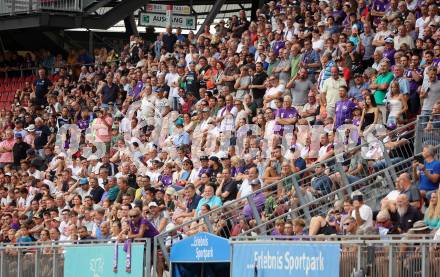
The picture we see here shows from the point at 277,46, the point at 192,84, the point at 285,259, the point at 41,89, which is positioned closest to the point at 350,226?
the point at 285,259

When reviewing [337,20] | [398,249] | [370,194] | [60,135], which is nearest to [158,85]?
[60,135]

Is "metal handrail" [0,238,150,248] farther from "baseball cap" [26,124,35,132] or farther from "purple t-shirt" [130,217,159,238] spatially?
"baseball cap" [26,124,35,132]

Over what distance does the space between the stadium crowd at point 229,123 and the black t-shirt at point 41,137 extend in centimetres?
3

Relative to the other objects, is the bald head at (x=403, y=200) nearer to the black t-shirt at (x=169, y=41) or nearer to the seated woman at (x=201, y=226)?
the seated woman at (x=201, y=226)

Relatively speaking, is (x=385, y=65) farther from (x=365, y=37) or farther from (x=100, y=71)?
(x=100, y=71)

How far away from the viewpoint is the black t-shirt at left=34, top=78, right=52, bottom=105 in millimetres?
35281

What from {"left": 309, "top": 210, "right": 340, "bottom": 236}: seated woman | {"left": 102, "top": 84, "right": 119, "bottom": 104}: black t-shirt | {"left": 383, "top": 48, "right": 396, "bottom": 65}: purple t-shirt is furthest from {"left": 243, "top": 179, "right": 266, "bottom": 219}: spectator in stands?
{"left": 102, "top": 84, "right": 119, "bottom": 104}: black t-shirt

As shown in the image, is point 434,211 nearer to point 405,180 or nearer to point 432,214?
point 432,214

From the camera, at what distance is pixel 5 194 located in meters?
29.7

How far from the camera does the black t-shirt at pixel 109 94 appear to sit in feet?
106

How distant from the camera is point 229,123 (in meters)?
25.7

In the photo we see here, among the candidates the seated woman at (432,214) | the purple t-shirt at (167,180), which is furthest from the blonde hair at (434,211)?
the purple t-shirt at (167,180)

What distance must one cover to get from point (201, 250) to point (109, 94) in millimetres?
13023

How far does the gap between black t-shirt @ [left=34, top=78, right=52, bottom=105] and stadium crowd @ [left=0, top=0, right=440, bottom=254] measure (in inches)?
16.2
